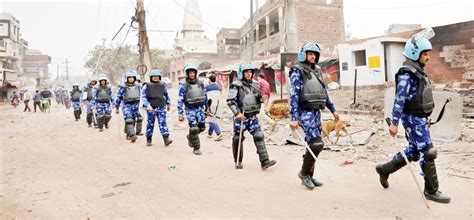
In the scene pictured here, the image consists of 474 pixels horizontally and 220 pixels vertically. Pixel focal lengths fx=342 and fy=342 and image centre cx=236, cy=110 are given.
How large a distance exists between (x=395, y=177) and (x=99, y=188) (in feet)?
13.2

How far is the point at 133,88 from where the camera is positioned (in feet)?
29.9

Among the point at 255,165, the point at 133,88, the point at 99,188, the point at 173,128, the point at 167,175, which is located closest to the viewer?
the point at 99,188

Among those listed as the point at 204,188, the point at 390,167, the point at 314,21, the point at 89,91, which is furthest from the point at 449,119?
the point at 314,21

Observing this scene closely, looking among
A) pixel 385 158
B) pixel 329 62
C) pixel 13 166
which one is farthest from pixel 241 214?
pixel 329 62

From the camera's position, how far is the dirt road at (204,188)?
357cm

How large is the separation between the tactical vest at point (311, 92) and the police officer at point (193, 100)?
2781 mm

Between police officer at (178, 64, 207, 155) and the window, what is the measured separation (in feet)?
49.0

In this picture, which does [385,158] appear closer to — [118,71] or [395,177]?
[395,177]

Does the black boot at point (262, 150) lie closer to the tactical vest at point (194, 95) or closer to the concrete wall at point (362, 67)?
the tactical vest at point (194, 95)

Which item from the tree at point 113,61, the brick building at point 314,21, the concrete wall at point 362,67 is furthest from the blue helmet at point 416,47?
the tree at point 113,61

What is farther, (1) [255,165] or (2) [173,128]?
(2) [173,128]

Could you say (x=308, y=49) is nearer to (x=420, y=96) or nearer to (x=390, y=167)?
(x=420, y=96)

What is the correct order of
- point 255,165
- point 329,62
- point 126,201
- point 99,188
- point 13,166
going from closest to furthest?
point 126,201 → point 99,188 → point 255,165 → point 13,166 → point 329,62

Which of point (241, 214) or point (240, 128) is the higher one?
point (240, 128)
